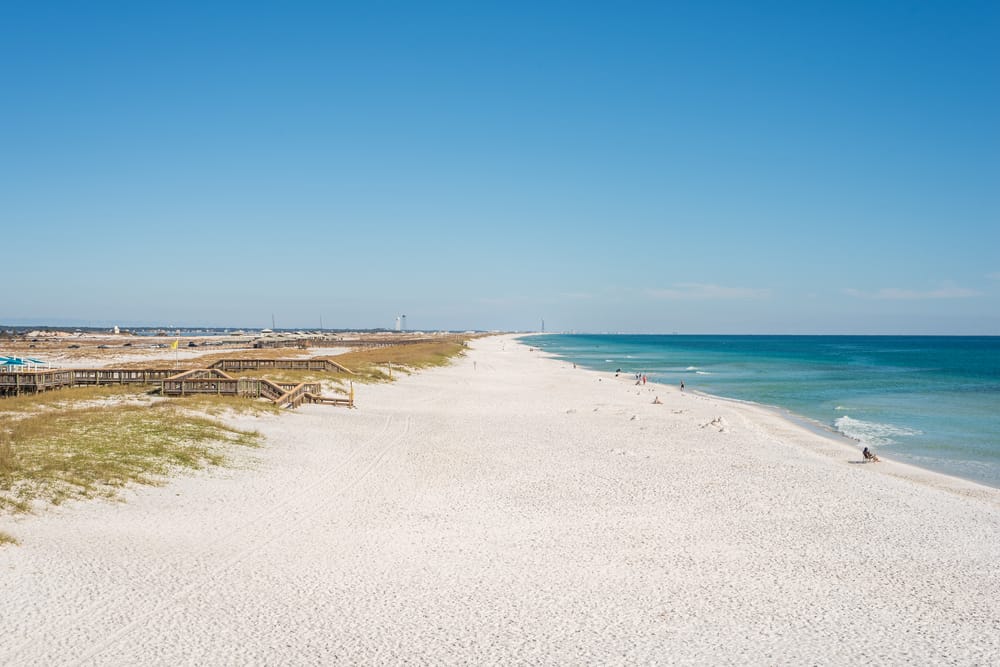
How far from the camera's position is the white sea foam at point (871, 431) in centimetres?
3322

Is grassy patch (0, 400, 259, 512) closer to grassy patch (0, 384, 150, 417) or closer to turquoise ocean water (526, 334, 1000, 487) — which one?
grassy patch (0, 384, 150, 417)

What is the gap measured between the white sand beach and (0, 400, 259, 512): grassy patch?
0.93 metres

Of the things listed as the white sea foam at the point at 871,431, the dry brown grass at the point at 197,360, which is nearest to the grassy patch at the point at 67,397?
the dry brown grass at the point at 197,360

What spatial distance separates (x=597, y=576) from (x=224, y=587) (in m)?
7.17

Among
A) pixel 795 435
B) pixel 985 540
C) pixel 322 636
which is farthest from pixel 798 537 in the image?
pixel 795 435

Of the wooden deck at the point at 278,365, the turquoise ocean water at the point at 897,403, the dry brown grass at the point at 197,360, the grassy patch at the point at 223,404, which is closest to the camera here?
the grassy patch at the point at 223,404

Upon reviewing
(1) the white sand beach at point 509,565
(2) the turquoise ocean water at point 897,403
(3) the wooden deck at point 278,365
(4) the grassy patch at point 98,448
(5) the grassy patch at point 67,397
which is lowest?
(2) the turquoise ocean water at point 897,403

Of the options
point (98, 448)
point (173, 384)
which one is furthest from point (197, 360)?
point (98, 448)

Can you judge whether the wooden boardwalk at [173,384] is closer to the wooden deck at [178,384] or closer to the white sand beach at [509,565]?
the wooden deck at [178,384]

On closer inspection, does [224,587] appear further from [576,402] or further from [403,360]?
[403,360]

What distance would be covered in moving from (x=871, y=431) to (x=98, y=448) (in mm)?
35596

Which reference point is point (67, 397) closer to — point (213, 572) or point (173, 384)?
point (173, 384)

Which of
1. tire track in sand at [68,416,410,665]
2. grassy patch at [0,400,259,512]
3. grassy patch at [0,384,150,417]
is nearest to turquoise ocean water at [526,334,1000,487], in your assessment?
tire track in sand at [68,416,410,665]

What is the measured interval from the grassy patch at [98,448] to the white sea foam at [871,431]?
2866 cm
